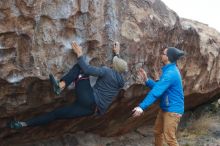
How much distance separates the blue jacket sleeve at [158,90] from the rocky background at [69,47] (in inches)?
43.8

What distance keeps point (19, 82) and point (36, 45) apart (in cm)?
60

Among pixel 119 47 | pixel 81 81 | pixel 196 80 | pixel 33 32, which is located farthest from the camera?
pixel 196 80

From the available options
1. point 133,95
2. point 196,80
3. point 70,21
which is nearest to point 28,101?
point 70,21

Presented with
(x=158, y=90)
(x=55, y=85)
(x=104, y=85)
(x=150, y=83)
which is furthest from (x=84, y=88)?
(x=150, y=83)

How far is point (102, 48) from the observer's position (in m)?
7.37

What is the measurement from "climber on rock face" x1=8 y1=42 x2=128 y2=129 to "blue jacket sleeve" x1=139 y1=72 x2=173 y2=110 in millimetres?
663

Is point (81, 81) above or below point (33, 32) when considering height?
below

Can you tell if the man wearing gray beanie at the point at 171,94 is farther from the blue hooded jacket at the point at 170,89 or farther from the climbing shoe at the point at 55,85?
the climbing shoe at the point at 55,85

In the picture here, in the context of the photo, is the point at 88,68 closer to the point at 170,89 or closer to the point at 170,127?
the point at 170,89

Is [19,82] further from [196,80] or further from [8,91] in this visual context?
[196,80]

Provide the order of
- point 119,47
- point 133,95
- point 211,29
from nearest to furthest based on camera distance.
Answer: point 119,47, point 133,95, point 211,29

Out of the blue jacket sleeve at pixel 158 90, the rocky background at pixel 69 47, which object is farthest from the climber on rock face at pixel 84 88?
the blue jacket sleeve at pixel 158 90

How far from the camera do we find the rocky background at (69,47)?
6391 millimetres

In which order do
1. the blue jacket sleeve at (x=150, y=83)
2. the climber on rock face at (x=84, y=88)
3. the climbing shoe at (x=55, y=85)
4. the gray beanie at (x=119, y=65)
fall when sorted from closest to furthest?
the climbing shoe at (x=55, y=85)
the climber on rock face at (x=84, y=88)
the gray beanie at (x=119, y=65)
the blue jacket sleeve at (x=150, y=83)
